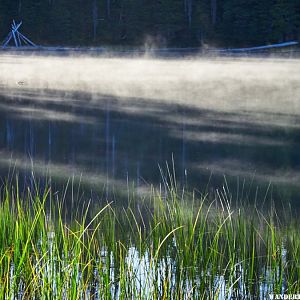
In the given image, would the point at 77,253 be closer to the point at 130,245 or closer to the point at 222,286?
the point at 222,286

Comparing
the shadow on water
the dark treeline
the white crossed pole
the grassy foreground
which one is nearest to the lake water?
the shadow on water

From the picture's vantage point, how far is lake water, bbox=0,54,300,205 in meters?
9.85

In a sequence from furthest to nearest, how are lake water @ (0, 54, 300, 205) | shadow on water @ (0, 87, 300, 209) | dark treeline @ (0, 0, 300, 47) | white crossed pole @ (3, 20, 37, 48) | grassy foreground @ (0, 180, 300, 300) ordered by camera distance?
dark treeline @ (0, 0, 300, 47) → white crossed pole @ (3, 20, 37, 48) → lake water @ (0, 54, 300, 205) → shadow on water @ (0, 87, 300, 209) → grassy foreground @ (0, 180, 300, 300)

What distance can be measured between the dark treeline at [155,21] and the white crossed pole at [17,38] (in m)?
0.75

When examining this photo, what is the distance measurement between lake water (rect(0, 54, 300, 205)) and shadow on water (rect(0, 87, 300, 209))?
14mm

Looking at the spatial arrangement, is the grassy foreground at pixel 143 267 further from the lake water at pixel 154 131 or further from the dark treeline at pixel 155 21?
the dark treeline at pixel 155 21

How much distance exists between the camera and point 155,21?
55.0m

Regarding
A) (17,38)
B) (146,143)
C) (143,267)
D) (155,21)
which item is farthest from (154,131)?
(155,21)

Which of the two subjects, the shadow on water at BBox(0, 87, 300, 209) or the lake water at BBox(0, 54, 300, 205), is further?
the lake water at BBox(0, 54, 300, 205)

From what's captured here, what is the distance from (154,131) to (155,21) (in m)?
41.6

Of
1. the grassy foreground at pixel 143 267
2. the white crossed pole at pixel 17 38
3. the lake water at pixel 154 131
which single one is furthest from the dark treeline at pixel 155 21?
the grassy foreground at pixel 143 267

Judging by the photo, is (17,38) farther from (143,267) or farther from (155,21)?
(143,267)

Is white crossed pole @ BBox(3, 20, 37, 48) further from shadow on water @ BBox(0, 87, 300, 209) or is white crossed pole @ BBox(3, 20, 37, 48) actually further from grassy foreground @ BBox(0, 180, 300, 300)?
grassy foreground @ BBox(0, 180, 300, 300)

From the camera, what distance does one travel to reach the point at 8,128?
14.1 m
